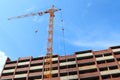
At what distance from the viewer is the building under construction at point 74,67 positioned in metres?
71.4

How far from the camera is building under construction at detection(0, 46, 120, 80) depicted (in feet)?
234

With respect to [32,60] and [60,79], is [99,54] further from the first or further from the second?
[32,60]

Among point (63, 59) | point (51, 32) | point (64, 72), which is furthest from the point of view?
point (63, 59)

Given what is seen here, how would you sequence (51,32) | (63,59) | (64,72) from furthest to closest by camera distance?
(63,59) < (64,72) < (51,32)

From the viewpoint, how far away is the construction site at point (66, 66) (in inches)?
2790

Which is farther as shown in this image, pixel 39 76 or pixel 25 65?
pixel 25 65

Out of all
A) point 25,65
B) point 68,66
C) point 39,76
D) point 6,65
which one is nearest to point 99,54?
point 68,66

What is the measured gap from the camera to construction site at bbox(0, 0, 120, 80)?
70.9m

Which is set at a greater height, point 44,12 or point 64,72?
point 44,12

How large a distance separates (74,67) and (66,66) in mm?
2885

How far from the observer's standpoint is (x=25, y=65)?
273ft

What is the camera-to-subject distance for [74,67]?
75.9 meters

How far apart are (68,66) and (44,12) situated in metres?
20.2

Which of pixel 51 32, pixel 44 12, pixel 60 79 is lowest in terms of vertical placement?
pixel 60 79
